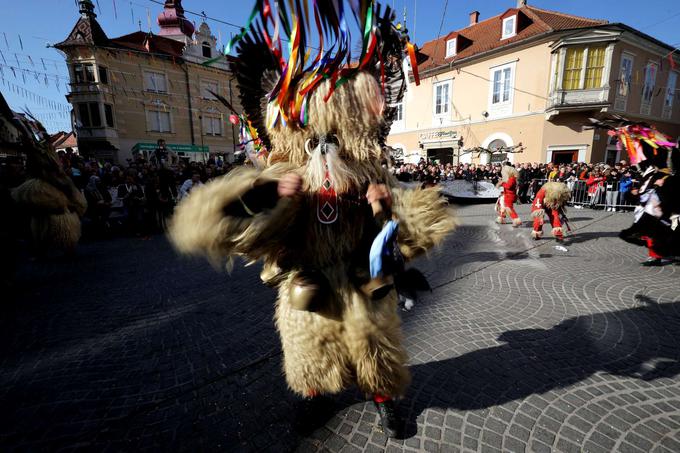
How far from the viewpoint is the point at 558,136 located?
56.2 ft

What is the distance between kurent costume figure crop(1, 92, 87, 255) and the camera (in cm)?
490

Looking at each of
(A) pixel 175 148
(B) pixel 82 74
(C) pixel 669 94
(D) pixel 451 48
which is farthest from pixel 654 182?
(B) pixel 82 74

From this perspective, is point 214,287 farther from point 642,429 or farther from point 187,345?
point 642,429

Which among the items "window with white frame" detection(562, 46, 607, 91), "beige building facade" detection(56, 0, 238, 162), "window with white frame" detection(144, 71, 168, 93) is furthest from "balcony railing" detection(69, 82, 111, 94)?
"window with white frame" detection(562, 46, 607, 91)

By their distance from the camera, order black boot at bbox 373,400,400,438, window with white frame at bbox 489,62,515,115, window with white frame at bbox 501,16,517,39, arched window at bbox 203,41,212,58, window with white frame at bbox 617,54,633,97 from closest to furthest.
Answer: black boot at bbox 373,400,400,438, window with white frame at bbox 617,54,633,97, window with white frame at bbox 489,62,515,115, window with white frame at bbox 501,16,517,39, arched window at bbox 203,41,212,58

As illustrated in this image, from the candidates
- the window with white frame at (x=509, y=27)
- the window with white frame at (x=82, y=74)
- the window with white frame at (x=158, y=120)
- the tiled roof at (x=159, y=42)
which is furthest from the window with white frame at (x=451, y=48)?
the window with white frame at (x=82, y=74)

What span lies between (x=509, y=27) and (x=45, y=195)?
A: 76.6 ft

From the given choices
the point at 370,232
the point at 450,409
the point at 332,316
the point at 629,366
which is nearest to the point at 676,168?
the point at 629,366

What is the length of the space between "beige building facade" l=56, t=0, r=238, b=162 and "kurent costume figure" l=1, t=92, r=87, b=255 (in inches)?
637

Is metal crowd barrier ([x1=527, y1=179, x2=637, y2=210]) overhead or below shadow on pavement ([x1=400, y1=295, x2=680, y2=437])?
overhead

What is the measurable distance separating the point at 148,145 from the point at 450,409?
94.0ft

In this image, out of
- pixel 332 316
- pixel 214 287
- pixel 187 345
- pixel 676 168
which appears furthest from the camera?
pixel 214 287

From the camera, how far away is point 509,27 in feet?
61.8

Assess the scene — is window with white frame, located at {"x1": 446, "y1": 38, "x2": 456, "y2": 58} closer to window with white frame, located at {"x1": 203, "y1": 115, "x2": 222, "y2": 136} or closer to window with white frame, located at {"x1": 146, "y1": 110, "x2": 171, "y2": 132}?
window with white frame, located at {"x1": 203, "y1": 115, "x2": 222, "y2": 136}
